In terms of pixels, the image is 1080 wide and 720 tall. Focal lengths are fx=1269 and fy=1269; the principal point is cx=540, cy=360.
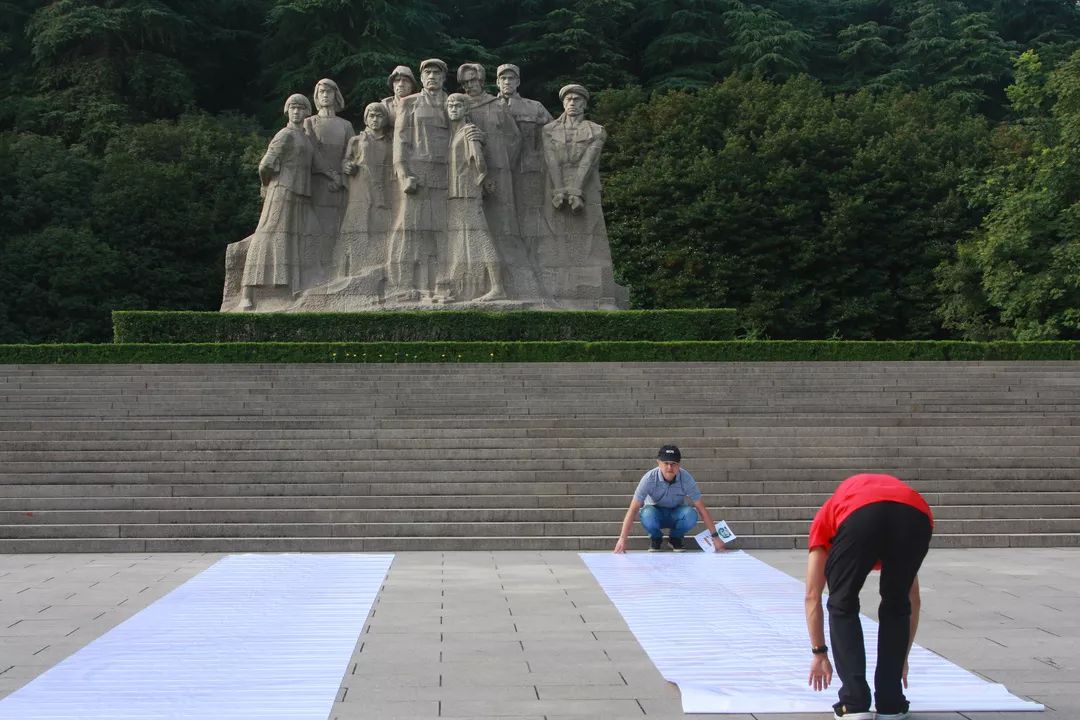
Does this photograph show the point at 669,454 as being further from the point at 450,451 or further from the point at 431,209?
the point at 431,209

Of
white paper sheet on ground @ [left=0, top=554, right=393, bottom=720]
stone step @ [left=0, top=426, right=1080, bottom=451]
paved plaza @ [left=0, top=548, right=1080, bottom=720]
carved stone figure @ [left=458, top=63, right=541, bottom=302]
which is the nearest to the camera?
white paper sheet on ground @ [left=0, top=554, right=393, bottom=720]

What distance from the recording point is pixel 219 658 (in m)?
6.61

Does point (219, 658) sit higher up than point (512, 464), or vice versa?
point (512, 464)

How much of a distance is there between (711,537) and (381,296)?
15223 millimetres

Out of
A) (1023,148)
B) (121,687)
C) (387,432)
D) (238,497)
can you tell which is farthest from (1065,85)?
(121,687)

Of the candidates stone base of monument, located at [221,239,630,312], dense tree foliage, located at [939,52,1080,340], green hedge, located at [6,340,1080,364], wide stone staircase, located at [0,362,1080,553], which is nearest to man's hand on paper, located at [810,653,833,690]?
wide stone staircase, located at [0,362,1080,553]

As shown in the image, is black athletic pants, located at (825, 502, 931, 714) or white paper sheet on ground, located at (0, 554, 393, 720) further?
white paper sheet on ground, located at (0, 554, 393, 720)

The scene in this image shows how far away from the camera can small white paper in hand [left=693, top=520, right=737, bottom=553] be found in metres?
11.1

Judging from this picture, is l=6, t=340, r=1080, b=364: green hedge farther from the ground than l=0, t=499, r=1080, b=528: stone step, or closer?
farther from the ground

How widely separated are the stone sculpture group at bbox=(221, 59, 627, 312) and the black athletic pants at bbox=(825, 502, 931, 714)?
65.5 feet

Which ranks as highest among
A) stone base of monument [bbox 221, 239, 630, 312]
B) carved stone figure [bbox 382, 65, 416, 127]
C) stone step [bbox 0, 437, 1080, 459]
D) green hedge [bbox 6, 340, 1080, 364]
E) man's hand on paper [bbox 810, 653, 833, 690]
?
carved stone figure [bbox 382, 65, 416, 127]

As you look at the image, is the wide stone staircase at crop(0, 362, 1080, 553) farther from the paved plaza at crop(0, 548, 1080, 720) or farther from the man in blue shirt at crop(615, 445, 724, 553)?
the paved plaza at crop(0, 548, 1080, 720)

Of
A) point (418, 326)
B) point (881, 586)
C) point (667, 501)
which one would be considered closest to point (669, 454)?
point (667, 501)

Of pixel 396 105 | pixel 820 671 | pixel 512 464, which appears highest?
pixel 396 105
